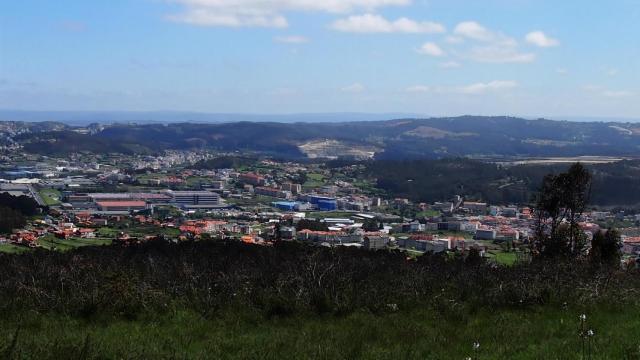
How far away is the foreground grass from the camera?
610 centimetres

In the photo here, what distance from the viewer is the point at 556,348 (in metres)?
6.21

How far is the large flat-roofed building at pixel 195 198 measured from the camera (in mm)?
73875

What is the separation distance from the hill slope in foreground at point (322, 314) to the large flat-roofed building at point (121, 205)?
53.4 meters

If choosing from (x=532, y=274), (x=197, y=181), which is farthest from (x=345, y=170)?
(x=532, y=274)

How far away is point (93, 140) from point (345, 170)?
62.2 metres

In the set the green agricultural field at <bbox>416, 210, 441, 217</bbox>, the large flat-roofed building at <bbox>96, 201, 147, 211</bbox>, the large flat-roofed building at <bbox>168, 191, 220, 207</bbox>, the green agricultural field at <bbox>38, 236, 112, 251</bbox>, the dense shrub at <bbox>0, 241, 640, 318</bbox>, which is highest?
the dense shrub at <bbox>0, 241, 640, 318</bbox>

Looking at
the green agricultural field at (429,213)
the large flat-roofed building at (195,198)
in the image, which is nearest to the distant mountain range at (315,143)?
the large flat-roofed building at (195,198)

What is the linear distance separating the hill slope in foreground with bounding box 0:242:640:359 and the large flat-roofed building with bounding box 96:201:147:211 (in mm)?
53409

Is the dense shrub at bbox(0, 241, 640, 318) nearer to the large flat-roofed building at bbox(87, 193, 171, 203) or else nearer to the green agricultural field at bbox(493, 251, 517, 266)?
the green agricultural field at bbox(493, 251, 517, 266)

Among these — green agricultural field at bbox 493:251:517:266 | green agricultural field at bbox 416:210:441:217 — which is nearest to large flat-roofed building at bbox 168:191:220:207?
green agricultural field at bbox 416:210:441:217

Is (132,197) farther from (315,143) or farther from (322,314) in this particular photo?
(315,143)

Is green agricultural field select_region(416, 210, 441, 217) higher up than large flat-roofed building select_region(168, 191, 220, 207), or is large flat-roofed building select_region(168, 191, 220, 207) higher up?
large flat-roofed building select_region(168, 191, 220, 207)

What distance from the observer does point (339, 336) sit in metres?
7.34

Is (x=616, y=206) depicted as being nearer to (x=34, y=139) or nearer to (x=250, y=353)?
(x=250, y=353)
